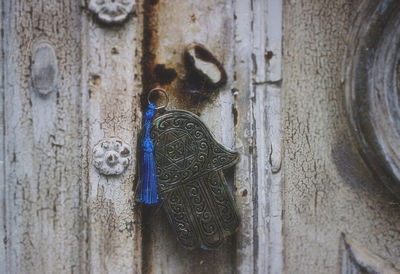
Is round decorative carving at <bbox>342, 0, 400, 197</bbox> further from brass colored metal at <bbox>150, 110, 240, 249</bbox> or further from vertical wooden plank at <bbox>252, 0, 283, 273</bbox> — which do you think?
brass colored metal at <bbox>150, 110, 240, 249</bbox>

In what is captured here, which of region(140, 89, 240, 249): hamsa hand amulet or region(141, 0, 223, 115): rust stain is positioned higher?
region(141, 0, 223, 115): rust stain

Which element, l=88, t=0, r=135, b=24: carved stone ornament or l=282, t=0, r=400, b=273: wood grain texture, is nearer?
l=88, t=0, r=135, b=24: carved stone ornament

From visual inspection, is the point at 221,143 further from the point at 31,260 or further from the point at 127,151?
the point at 31,260

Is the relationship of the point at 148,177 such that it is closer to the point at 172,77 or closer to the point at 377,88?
the point at 172,77

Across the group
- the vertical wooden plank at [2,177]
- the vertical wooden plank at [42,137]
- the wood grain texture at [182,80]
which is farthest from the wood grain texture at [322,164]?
the vertical wooden plank at [2,177]

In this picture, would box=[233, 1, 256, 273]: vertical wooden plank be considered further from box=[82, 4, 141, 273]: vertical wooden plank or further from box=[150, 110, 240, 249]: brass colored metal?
box=[82, 4, 141, 273]: vertical wooden plank

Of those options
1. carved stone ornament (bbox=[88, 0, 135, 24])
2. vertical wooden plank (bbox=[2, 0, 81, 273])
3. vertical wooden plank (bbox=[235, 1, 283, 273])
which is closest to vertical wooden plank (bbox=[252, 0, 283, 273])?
vertical wooden plank (bbox=[235, 1, 283, 273])

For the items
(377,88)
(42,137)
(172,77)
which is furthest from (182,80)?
(377,88)
